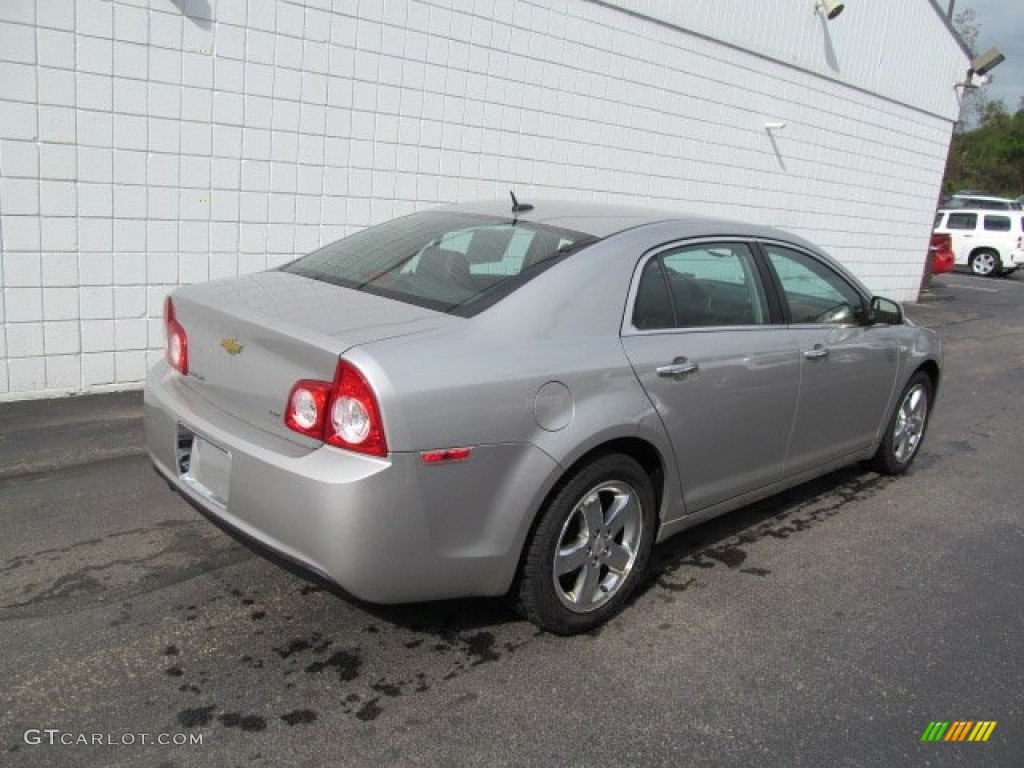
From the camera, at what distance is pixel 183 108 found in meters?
5.93

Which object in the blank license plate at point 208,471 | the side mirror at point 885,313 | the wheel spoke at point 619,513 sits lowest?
the wheel spoke at point 619,513

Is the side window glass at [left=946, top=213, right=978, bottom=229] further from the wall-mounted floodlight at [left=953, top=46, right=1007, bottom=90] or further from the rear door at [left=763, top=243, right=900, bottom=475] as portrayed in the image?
the rear door at [left=763, top=243, right=900, bottom=475]

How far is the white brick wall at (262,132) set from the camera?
550cm

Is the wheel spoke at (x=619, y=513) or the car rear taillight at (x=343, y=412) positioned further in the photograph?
the wheel spoke at (x=619, y=513)

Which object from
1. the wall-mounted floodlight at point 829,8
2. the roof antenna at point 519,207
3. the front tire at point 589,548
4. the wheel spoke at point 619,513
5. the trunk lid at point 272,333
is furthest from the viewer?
the wall-mounted floodlight at point 829,8

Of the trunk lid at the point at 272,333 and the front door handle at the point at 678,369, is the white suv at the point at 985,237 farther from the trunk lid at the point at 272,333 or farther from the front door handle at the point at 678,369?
the trunk lid at the point at 272,333

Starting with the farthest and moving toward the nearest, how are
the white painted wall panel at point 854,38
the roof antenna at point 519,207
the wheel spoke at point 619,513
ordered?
the white painted wall panel at point 854,38 → the roof antenna at point 519,207 → the wheel spoke at point 619,513

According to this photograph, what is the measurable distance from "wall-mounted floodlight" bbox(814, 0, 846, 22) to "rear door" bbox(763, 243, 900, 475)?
8.63 m

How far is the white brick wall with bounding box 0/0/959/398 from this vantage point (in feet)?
18.0

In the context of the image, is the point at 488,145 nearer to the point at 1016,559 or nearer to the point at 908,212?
the point at 1016,559

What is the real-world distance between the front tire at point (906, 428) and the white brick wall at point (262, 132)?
4.12 metres

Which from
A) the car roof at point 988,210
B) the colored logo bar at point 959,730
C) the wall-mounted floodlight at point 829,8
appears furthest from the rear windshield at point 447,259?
the car roof at point 988,210

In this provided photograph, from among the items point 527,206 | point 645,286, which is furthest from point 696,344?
point 527,206

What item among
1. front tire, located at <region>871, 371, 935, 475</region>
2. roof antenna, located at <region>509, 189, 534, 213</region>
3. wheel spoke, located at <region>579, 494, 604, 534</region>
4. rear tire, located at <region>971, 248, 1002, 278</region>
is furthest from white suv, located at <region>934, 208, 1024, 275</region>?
wheel spoke, located at <region>579, 494, 604, 534</region>
